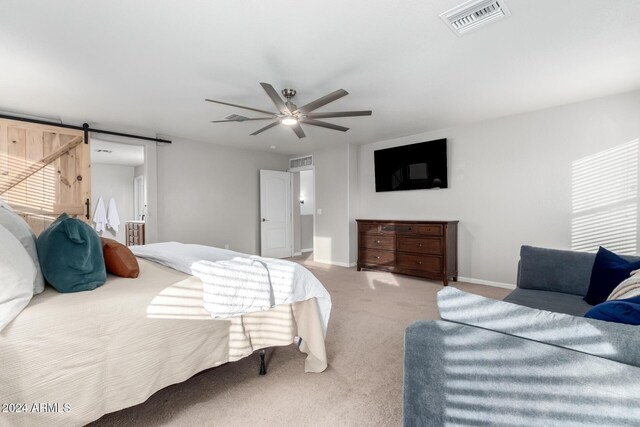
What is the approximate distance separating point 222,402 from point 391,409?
3.22 feet

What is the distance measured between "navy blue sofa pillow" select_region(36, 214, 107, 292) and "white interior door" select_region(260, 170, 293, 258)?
4.77 metres

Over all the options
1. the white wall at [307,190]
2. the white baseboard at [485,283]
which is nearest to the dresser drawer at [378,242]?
the white baseboard at [485,283]

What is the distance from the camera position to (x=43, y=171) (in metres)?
4.05

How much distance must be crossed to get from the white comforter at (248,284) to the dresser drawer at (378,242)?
3090 mm

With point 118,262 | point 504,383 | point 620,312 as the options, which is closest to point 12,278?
point 118,262

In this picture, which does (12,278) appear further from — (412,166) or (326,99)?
(412,166)

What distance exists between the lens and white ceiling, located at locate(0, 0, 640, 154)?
6.43 ft

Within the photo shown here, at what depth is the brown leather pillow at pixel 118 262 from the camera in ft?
5.94

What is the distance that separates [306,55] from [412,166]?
318cm

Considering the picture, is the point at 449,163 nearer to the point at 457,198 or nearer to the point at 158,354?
the point at 457,198

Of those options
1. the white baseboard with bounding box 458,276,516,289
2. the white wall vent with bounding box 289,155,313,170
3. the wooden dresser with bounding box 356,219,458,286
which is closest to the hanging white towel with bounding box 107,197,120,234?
the white wall vent with bounding box 289,155,313,170

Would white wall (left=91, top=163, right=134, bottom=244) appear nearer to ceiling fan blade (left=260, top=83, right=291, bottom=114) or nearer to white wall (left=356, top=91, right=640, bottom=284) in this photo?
ceiling fan blade (left=260, top=83, right=291, bottom=114)

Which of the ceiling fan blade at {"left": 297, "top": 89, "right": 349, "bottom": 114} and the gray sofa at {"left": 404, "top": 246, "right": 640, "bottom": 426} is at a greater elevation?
the ceiling fan blade at {"left": 297, "top": 89, "right": 349, "bottom": 114}

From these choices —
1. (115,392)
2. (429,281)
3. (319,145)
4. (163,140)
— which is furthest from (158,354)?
(319,145)
